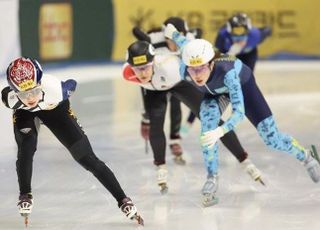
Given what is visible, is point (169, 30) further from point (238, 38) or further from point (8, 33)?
point (8, 33)

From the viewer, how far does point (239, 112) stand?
4770 millimetres

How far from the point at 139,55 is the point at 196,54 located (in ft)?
1.59

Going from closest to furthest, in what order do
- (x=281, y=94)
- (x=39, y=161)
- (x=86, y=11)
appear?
(x=39, y=161)
(x=281, y=94)
(x=86, y=11)

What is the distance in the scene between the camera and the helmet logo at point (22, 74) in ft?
14.0

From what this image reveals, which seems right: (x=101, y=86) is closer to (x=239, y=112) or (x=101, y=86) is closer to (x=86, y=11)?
(x=86, y=11)

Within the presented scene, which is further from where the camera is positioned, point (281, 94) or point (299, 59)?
point (299, 59)

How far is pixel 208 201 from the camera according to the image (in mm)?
5094

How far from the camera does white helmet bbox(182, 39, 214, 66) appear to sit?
15.7 ft

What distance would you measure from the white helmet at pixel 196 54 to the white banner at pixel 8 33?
6.47 m

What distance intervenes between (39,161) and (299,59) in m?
8.44

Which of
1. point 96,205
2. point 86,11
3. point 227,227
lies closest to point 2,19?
point 86,11

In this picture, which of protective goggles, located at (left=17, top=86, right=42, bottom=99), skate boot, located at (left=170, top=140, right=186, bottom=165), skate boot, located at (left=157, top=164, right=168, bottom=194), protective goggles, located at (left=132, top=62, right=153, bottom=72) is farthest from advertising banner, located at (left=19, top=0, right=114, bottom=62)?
protective goggles, located at (left=17, top=86, right=42, bottom=99)

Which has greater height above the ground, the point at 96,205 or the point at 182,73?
the point at 182,73

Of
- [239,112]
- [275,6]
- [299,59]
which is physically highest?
[239,112]
